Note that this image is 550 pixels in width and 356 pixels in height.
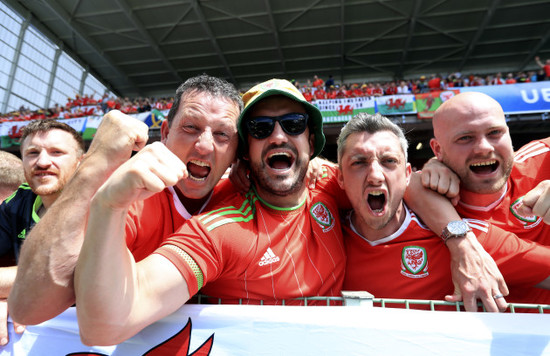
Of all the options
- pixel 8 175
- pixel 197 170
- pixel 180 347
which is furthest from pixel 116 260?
pixel 8 175

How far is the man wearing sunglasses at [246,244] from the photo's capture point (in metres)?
1.31

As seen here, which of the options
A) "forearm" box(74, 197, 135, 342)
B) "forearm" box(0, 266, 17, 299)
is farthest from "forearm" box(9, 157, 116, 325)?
"forearm" box(0, 266, 17, 299)

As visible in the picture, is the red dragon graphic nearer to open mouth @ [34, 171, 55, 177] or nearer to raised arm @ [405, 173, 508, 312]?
raised arm @ [405, 173, 508, 312]

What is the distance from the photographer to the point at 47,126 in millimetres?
2869

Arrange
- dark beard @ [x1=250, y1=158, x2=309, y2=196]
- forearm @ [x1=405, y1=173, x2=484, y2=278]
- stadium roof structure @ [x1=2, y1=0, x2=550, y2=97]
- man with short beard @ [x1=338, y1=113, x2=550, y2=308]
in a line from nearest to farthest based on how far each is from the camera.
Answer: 1. forearm @ [x1=405, y1=173, x2=484, y2=278]
2. man with short beard @ [x1=338, y1=113, x2=550, y2=308]
3. dark beard @ [x1=250, y1=158, x2=309, y2=196]
4. stadium roof structure @ [x1=2, y1=0, x2=550, y2=97]

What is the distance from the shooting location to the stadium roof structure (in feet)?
58.3

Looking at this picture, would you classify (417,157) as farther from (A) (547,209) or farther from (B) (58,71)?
(B) (58,71)

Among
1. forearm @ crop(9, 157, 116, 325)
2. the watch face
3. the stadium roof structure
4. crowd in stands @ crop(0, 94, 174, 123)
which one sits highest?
the stadium roof structure

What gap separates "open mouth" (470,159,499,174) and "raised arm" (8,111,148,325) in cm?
207

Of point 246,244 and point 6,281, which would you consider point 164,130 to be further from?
point 6,281

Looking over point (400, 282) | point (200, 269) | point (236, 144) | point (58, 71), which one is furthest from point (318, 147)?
point (58, 71)

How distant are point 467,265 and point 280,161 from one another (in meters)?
1.28

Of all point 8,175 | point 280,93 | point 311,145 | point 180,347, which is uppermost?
point 280,93

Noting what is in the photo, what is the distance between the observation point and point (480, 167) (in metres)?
2.38
